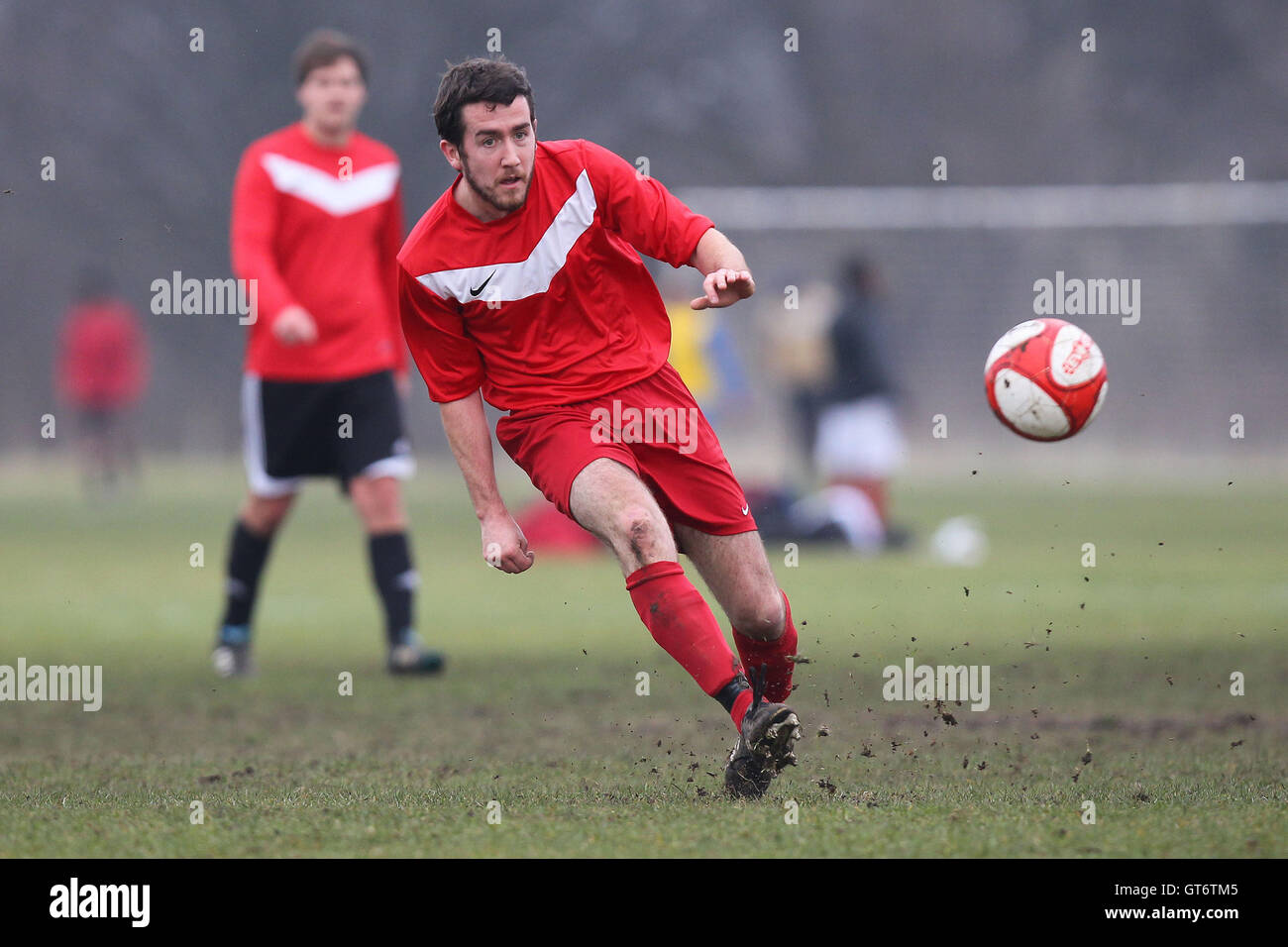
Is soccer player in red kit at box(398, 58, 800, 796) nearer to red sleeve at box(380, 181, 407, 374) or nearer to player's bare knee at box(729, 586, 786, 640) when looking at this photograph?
player's bare knee at box(729, 586, 786, 640)

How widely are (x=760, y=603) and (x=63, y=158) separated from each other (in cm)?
2303

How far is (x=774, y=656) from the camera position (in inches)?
202

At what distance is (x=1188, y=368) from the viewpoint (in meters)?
22.3

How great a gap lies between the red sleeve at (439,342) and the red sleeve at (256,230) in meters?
2.22

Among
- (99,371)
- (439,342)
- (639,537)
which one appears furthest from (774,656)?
(99,371)

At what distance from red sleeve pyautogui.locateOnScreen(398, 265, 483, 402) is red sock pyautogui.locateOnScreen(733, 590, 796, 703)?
3.54 ft

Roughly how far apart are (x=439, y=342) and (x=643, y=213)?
0.69 m

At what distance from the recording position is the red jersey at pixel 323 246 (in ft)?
24.7

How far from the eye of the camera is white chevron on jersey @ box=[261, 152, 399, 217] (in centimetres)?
752

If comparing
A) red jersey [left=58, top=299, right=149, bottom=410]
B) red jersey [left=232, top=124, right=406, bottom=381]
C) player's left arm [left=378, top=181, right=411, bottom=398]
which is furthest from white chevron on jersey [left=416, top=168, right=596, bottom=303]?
red jersey [left=58, top=299, right=149, bottom=410]

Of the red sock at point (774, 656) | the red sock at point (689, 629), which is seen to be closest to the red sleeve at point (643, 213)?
the red sock at point (689, 629)

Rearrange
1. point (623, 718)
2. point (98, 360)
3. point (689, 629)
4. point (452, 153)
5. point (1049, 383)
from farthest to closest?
point (98, 360) < point (623, 718) < point (1049, 383) < point (452, 153) < point (689, 629)

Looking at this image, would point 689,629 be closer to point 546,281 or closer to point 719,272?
point 719,272

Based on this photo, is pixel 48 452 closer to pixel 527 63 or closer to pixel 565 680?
pixel 527 63
